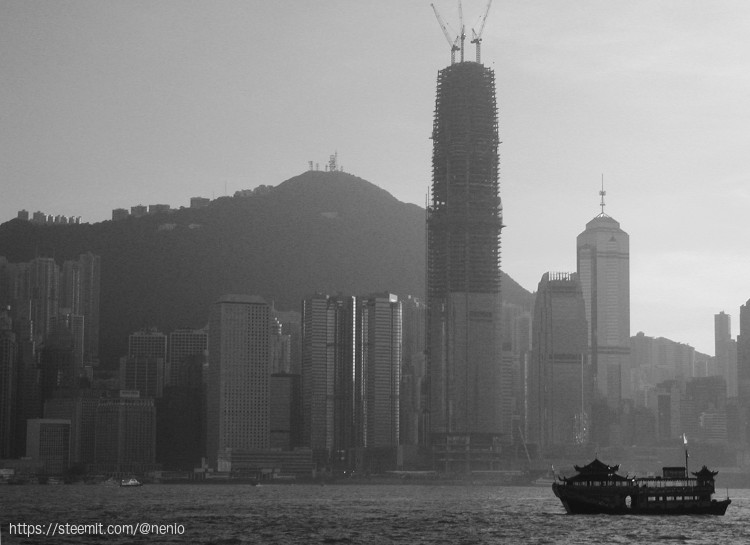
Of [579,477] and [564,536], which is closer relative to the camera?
[564,536]

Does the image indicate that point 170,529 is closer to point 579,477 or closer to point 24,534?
point 24,534

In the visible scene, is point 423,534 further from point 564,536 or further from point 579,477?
point 579,477

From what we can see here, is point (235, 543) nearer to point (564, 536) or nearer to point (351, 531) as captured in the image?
point (351, 531)

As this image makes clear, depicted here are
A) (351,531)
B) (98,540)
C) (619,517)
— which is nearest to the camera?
(98,540)

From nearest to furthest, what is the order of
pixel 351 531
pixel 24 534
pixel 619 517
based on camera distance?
pixel 24 534 < pixel 351 531 < pixel 619 517

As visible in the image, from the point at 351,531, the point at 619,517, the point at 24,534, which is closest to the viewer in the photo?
the point at 24,534

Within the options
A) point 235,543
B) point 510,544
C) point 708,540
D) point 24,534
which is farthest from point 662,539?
point 24,534

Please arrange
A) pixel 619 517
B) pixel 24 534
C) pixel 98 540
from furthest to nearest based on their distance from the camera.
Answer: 1. pixel 619 517
2. pixel 24 534
3. pixel 98 540

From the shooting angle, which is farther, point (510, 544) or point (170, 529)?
point (170, 529)

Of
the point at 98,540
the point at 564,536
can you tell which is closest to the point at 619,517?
the point at 564,536
